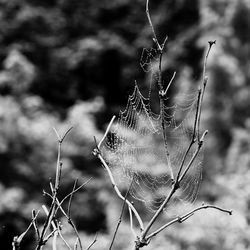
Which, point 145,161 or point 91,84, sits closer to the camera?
point 145,161

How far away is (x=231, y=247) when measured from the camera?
3.63 metres

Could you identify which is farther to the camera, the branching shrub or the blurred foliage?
the blurred foliage

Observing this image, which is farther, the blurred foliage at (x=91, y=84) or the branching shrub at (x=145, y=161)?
the blurred foliage at (x=91, y=84)

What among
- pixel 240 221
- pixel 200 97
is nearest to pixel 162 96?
pixel 200 97

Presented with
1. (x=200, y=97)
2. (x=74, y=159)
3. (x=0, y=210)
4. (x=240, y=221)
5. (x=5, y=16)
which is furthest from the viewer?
(x=5, y=16)

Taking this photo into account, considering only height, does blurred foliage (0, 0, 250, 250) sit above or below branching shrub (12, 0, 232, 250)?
above

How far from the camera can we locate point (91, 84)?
8680 millimetres

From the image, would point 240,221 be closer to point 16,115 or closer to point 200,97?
point 200,97

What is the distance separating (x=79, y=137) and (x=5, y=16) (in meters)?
2.67

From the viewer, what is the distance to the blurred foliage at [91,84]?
6.54m

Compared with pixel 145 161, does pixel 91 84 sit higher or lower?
higher

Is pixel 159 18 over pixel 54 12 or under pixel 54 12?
over

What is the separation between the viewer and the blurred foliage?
6543 millimetres

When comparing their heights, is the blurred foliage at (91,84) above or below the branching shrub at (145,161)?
above
